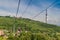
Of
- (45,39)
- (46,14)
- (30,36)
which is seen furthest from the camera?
(30,36)

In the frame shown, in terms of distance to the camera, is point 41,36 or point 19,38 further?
point 19,38

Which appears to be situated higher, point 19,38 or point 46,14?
point 46,14

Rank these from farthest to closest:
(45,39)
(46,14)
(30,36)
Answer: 1. (30,36)
2. (45,39)
3. (46,14)

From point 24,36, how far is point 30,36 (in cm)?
137

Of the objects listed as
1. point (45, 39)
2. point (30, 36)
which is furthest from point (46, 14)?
point (30, 36)

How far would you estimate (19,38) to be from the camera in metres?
23.6

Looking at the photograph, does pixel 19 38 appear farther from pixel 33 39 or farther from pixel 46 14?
pixel 46 14

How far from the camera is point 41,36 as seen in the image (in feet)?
69.5

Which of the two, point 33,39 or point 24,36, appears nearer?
point 33,39

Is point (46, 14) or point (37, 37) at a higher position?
point (46, 14)

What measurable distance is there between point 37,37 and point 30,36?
1.06 metres

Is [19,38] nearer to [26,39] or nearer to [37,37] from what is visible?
[26,39]

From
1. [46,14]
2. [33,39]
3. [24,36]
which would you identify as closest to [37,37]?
[33,39]

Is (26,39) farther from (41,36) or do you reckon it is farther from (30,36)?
(41,36)
